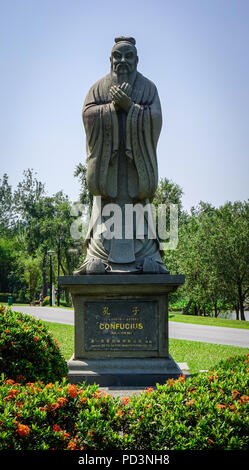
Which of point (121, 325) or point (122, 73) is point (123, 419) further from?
point (122, 73)

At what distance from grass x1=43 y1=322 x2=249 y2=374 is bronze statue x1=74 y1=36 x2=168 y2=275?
2.91 m

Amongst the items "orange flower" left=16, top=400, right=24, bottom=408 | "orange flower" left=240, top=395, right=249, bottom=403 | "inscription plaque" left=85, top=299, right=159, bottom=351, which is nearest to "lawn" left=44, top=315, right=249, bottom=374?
"inscription plaque" left=85, top=299, right=159, bottom=351

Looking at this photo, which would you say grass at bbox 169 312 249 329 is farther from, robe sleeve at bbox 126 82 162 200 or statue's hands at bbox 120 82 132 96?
statue's hands at bbox 120 82 132 96

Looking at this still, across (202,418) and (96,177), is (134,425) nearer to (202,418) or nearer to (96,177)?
(202,418)

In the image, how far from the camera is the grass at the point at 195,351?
31.8 feet

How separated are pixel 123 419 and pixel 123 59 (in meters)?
6.39

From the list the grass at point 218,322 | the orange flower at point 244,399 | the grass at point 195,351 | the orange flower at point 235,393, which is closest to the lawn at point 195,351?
the grass at point 195,351

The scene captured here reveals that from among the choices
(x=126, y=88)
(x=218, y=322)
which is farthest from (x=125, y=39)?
(x=218, y=322)

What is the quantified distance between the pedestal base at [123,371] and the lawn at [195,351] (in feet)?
5.37

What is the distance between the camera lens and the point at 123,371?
6.99m

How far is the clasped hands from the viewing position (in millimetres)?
7762

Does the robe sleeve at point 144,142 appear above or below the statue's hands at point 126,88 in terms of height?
below

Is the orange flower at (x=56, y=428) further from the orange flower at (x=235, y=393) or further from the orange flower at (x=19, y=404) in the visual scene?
the orange flower at (x=235, y=393)
